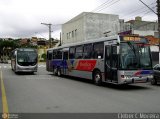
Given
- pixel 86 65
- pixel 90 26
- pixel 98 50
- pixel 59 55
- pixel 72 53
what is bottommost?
pixel 86 65

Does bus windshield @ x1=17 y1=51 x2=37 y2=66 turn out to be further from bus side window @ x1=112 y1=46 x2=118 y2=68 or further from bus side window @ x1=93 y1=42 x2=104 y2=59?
bus side window @ x1=112 y1=46 x2=118 y2=68

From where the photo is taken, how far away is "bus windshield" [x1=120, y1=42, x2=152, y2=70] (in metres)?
14.9

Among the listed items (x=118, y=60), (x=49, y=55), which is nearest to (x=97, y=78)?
(x=118, y=60)

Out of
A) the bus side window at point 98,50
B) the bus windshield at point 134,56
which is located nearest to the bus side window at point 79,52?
the bus side window at point 98,50

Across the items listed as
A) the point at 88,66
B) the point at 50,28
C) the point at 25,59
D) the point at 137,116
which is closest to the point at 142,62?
the point at 88,66

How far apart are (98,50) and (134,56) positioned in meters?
2.89

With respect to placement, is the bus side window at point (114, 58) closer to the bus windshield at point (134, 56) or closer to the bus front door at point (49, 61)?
the bus windshield at point (134, 56)

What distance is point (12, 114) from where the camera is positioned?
8.62 meters

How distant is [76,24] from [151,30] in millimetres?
14725

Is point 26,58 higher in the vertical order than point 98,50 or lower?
lower

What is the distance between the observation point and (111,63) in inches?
609

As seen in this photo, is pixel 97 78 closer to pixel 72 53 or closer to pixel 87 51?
pixel 87 51

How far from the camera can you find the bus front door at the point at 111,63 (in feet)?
49.5

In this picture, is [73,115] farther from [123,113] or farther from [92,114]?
[123,113]
